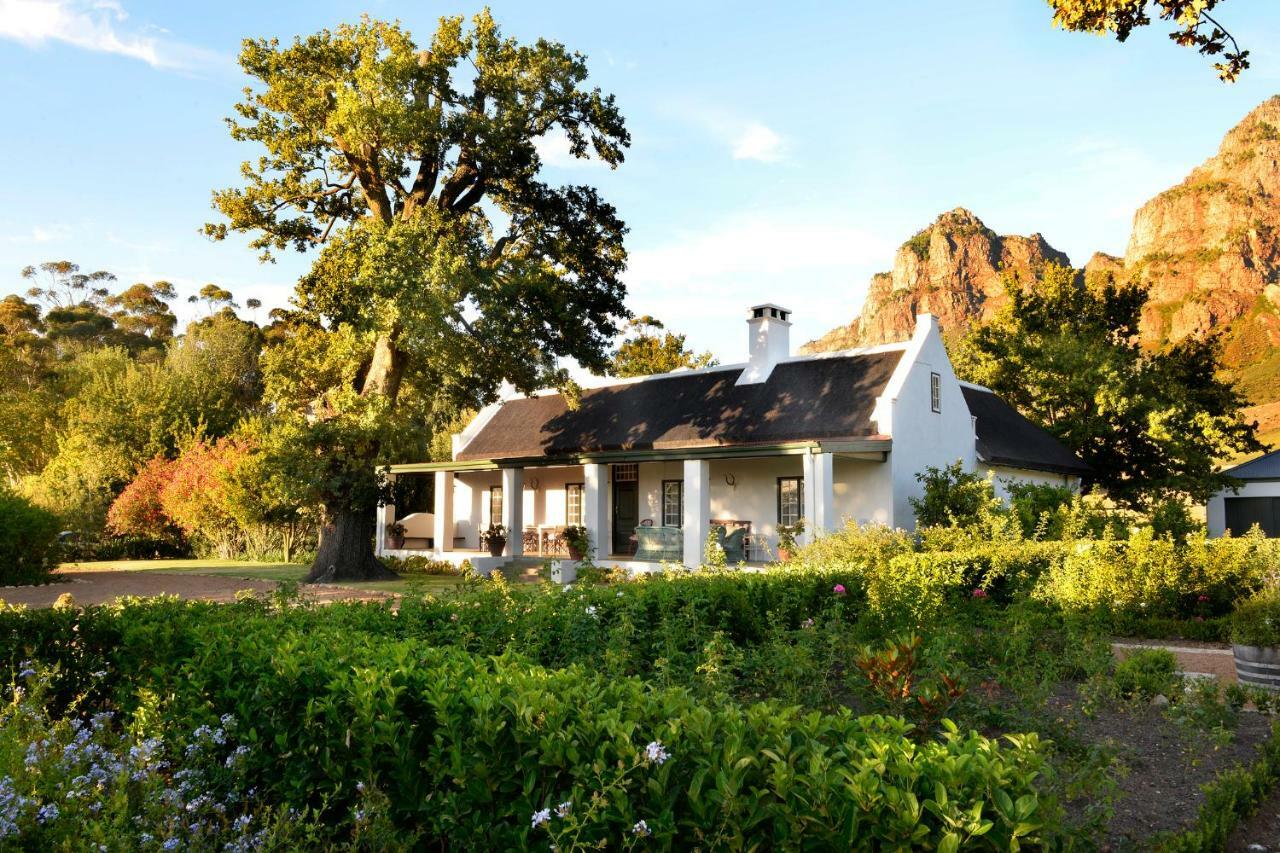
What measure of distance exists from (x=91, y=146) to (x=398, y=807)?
14.4 m

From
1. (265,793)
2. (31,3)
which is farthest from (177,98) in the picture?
(265,793)

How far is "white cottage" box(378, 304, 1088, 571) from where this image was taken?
1936 cm

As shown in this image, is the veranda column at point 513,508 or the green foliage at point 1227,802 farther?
the veranda column at point 513,508

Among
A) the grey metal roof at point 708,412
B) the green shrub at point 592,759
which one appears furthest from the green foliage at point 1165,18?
the grey metal roof at point 708,412

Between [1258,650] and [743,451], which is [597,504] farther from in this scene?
[1258,650]

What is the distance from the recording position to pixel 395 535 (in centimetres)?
2653

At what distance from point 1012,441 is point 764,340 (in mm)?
7797

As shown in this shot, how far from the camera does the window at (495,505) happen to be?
90.7 ft

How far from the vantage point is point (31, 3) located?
1065 centimetres

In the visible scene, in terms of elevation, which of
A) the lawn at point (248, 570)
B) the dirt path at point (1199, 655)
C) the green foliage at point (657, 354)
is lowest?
the lawn at point (248, 570)

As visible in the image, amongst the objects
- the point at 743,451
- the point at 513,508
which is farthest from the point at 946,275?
the point at 743,451

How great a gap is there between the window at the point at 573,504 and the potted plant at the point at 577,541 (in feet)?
12.4

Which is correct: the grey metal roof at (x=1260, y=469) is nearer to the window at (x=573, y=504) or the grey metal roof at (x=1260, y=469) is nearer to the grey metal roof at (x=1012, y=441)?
the grey metal roof at (x=1012, y=441)

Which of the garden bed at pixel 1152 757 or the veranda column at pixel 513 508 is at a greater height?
the veranda column at pixel 513 508
